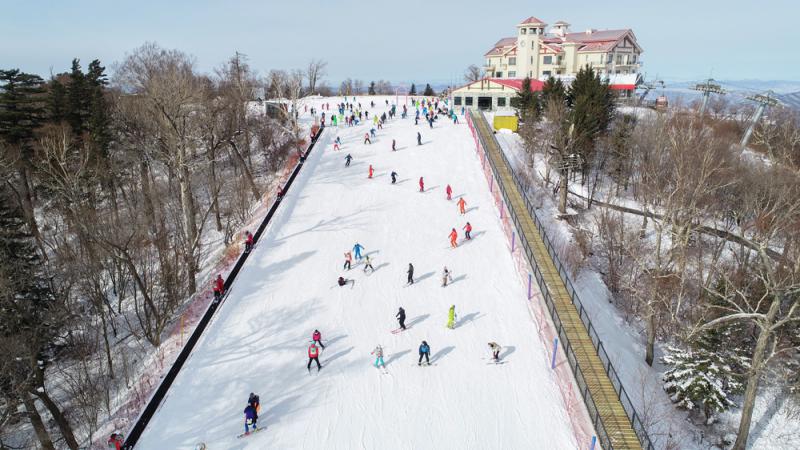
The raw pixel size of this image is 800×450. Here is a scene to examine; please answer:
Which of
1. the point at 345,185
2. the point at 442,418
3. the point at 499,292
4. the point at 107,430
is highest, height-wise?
the point at 345,185

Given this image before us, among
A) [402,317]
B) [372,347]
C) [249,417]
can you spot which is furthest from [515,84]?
[249,417]

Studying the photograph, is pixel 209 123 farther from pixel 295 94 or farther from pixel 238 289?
pixel 238 289

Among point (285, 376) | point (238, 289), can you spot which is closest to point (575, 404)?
point (285, 376)

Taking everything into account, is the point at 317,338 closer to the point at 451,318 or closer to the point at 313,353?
the point at 313,353

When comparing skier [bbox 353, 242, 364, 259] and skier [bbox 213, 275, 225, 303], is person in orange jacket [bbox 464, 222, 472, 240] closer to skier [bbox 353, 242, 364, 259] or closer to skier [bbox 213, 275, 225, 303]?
skier [bbox 353, 242, 364, 259]

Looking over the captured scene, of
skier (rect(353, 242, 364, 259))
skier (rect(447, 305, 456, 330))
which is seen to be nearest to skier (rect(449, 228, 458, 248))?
skier (rect(353, 242, 364, 259))

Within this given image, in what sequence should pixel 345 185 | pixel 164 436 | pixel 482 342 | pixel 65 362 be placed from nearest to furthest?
pixel 164 436 → pixel 482 342 → pixel 65 362 → pixel 345 185

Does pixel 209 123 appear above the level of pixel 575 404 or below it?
above

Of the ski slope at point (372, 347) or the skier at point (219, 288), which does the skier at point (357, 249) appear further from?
the skier at point (219, 288)
